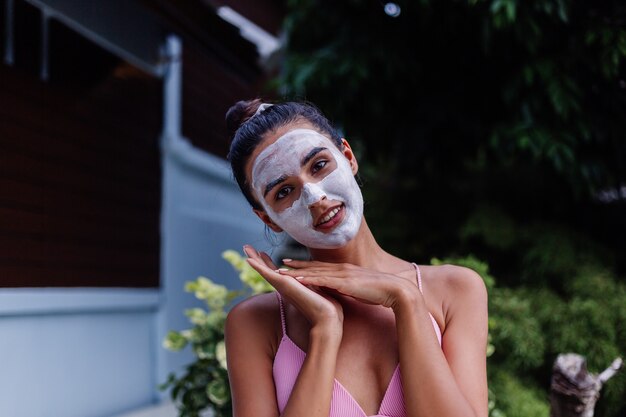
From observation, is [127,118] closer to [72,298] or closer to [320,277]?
[72,298]

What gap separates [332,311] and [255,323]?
26cm

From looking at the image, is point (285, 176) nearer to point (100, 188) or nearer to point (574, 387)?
point (574, 387)

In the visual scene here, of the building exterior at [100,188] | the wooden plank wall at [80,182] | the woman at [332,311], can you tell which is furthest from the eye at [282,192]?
the wooden plank wall at [80,182]

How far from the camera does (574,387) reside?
8.54 feet

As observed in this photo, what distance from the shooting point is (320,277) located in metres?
1.80

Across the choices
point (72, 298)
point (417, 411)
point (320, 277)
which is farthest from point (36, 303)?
point (417, 411)

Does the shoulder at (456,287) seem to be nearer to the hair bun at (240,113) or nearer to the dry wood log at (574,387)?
the hair bun at (240,113)

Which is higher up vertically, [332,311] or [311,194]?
[311,194]

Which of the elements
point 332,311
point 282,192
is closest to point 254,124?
point 282,192

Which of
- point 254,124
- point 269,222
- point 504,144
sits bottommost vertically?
point 269,222

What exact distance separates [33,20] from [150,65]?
1434 millimetres

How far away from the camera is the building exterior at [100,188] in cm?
377

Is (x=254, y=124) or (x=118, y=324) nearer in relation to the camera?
(x=254, y=124)

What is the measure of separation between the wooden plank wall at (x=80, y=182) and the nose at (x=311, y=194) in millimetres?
2373
